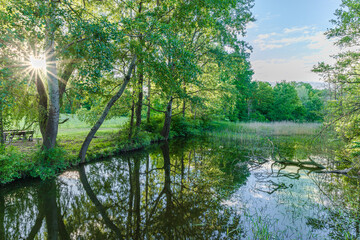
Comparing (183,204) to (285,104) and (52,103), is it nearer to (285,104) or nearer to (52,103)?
(52,103)

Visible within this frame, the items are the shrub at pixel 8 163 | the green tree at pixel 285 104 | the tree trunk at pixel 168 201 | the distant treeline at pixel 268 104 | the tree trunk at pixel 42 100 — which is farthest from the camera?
the green tree at pixel 285 104

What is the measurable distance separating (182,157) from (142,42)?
5.89 m

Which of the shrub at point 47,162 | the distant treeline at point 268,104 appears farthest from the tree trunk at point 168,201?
the distant treeline at point 268,104

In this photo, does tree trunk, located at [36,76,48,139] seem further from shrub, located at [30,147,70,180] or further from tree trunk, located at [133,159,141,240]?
tree trunk, located at [133,159,141,240]

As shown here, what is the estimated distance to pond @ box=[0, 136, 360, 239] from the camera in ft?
13.0

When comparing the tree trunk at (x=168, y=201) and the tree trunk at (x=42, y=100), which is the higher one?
the tree trunk at (x=42, y=100)

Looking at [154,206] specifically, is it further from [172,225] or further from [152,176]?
[152,176]

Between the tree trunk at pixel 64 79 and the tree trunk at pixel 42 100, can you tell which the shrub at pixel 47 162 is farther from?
the tree trunk at pixel 64 79

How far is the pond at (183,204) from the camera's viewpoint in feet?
13.0

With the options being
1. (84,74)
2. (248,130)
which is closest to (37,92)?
(84,74)

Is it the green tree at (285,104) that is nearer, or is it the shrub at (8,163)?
the shrub at (8,163)

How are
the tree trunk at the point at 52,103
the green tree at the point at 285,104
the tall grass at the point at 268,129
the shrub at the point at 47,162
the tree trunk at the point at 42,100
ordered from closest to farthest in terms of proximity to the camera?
the shrub at the point at 47,162, the tree trunk at the point at 52,103, the tree trunk at the point at 42,100, the tall grass at the point at 268,129, the green tree at the point at 285,104

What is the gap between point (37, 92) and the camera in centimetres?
792

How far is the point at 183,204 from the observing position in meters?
5.12
